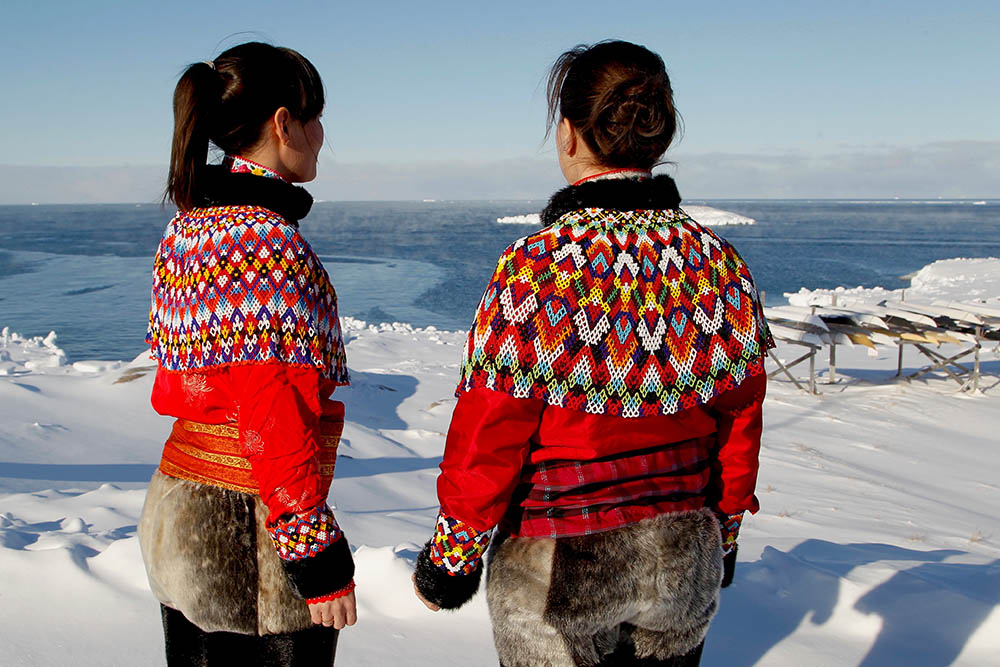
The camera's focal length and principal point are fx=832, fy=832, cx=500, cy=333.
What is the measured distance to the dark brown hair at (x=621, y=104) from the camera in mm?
1693

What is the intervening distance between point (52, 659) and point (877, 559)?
12.3 ft

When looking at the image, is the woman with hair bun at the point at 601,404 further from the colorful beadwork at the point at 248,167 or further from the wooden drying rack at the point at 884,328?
the wooden drying rack at the point at 884,328

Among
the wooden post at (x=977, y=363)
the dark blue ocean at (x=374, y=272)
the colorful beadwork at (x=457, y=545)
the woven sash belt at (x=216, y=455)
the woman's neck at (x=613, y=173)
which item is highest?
the woman's neck at (x=613, y=173)

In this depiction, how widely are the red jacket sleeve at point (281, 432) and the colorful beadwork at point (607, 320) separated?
1.10 ft

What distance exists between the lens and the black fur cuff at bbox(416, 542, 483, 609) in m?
1.72

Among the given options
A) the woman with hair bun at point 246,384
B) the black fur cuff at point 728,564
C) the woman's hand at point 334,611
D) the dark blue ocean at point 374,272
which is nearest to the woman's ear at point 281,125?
the woman with hair bun at point 246,384

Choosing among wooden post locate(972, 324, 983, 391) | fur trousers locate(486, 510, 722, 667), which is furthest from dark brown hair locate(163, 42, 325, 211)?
wooden post locate(972, 324, 983, 391)

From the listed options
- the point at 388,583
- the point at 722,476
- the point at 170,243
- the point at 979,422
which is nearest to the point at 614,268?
the point at 722,476

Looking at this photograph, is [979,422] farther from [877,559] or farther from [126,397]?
[126,397]

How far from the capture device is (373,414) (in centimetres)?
966

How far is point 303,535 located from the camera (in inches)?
68.1

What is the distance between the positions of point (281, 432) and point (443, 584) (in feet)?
1.50

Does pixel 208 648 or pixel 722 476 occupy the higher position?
pixel 722 476

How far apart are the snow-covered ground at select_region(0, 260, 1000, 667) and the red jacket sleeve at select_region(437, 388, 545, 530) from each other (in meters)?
1.66
